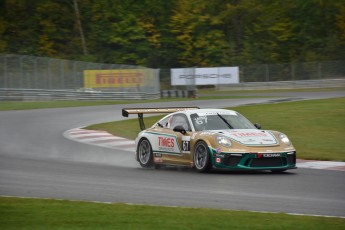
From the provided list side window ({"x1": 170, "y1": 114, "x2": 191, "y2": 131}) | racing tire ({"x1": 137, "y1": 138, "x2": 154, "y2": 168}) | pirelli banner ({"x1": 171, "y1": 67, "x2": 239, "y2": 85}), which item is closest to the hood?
side window ({"x1": 170, "y1": 114, "x2": 191, "y2": 131})

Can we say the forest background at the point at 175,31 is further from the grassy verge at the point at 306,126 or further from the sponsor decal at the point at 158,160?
the sponsor decal at the point at 158,160

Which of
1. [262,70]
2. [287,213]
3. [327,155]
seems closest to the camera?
[287,213]

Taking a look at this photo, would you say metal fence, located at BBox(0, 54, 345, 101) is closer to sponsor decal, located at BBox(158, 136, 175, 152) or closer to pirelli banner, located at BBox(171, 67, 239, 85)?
pirelli banner, located at BBox(171, 67, 239, 85)

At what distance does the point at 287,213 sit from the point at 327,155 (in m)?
7.95

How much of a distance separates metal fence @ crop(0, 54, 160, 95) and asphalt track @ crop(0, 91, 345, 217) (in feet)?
69.9

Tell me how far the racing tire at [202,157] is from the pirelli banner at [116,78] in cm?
3140

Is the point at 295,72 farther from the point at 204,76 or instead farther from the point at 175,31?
the point at 175,31

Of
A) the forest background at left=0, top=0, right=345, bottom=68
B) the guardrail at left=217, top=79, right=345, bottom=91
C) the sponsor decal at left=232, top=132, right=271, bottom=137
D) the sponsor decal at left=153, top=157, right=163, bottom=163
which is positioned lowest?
the sponsor decal at left=153, top=157, right=163, bottom=163

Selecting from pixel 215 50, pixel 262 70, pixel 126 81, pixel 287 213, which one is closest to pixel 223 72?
pixel 262 70

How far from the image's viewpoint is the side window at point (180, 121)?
14728 millimetres

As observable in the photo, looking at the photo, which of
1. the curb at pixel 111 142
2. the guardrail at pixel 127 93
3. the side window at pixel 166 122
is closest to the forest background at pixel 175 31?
the guardrail at pixel 127 93

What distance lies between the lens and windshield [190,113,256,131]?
1446cm

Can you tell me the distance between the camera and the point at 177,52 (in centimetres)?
7219

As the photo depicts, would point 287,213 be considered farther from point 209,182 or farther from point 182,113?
point 182,113
